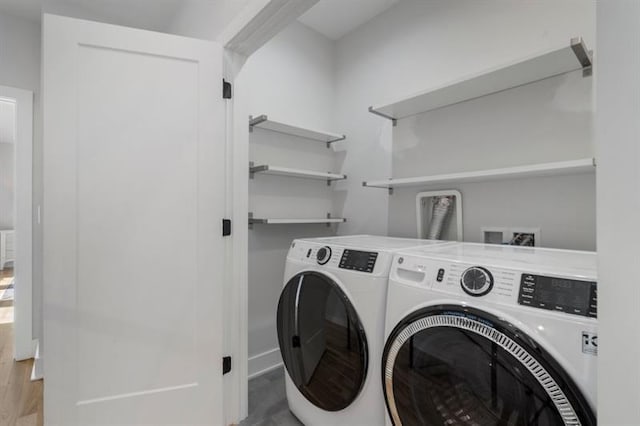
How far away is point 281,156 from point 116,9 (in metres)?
1.51

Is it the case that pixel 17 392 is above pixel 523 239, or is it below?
below

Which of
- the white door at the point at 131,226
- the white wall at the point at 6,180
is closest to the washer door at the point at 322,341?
the white door at the point at 131,226

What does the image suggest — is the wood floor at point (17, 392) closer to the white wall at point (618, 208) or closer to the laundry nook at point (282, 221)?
the laundry nook at point (282, 221)

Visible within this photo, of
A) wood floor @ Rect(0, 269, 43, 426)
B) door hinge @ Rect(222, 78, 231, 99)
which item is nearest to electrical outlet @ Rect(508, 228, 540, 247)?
door hinge @ Rect(222, 78, 231, 99)

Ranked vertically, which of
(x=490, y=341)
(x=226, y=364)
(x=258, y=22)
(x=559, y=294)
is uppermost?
(x=258, y=22)

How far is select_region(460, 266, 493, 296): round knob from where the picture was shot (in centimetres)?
89

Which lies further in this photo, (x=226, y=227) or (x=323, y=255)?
(x=226, y=227)

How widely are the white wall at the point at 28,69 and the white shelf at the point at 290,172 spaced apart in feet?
5.25

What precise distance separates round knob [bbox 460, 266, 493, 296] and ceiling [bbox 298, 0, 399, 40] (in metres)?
2.06

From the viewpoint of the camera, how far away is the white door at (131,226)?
133 cm

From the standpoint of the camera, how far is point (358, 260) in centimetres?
132

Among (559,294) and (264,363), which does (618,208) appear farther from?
(264,363)

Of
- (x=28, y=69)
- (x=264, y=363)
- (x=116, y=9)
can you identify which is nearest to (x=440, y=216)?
(x=264, y=363)

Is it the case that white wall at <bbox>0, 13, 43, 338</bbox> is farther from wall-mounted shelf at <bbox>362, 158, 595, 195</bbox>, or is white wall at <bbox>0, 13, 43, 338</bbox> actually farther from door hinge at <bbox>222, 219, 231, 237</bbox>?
wall-mounted shelf at <bbox>362, 158, 595, 195</bbox>
